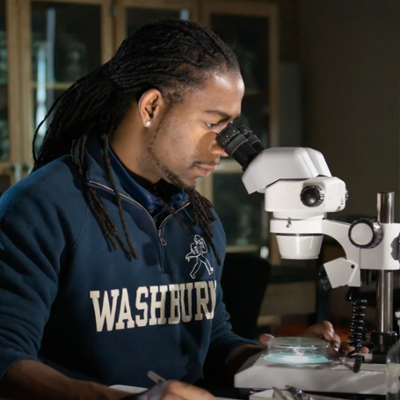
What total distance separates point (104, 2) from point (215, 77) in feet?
8.68

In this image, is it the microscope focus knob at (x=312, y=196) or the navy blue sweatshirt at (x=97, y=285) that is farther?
the navy blue sweatshirt at (x=97, y=285)

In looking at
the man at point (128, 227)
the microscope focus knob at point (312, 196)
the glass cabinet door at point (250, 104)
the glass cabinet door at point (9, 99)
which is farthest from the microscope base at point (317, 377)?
the glass cabinet door at point (250, 104)

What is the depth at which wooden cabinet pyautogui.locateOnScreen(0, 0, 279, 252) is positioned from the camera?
A: 371cm

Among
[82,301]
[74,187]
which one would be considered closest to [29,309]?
[82,301]

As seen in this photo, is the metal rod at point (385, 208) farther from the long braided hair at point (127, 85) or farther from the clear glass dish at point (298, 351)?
the long braided hair at point (127, 85)

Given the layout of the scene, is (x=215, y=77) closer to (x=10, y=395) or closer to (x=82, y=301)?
(x=82, y=301)

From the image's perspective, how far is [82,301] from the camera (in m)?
1.30

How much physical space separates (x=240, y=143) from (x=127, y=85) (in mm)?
320

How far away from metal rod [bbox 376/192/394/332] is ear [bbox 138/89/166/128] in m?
0.45

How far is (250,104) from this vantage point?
4.32 meters

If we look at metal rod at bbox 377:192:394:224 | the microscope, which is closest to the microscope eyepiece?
the microscope

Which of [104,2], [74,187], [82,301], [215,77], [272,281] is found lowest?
[272,281]

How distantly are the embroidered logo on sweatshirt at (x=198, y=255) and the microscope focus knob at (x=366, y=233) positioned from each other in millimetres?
389

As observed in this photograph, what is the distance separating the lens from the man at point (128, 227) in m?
1.25
